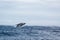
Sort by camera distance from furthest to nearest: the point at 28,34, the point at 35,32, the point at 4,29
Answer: the point at 4,29 → the point at 35,32 → the point at 28,34

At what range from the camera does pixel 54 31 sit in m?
12.9

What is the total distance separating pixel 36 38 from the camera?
11.4 meters

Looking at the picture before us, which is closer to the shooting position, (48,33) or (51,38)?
(51,38)

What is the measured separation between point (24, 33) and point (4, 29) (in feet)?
8.23

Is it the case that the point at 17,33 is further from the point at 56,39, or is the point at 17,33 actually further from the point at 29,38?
the point at 56,39

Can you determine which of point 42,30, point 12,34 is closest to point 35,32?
point 42,30

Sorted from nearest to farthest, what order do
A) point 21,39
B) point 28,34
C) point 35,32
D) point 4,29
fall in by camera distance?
point 21,39, point 28,34, point 35,32, point 4,29

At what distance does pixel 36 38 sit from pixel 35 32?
4.59ft

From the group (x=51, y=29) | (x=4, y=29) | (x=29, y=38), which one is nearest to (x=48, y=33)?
(x=51, y=29)

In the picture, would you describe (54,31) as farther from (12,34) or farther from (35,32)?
(12,34)

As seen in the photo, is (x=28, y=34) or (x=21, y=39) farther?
(x=28, y=34)

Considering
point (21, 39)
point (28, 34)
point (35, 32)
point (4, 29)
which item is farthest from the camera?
point (4, 29)

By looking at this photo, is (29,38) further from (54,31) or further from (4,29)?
(4,29)

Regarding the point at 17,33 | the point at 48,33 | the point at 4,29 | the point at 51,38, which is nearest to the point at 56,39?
the point at 51,38
